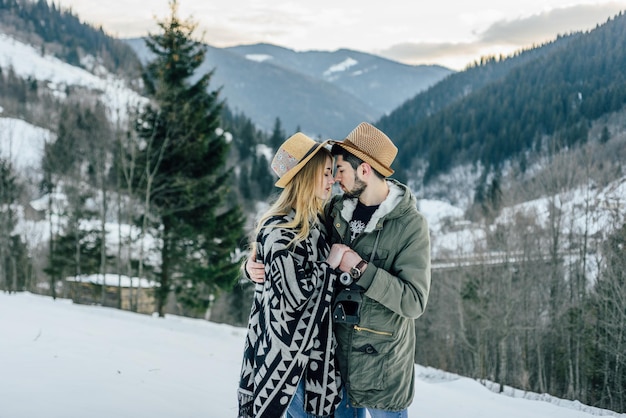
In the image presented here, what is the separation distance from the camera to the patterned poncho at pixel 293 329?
2.55m

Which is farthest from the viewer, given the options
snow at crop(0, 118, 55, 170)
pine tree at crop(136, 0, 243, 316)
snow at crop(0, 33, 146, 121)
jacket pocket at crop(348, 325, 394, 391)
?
snow at crop(0, 33, 146, 121)

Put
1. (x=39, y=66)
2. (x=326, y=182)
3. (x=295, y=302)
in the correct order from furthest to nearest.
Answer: (x=39, y=66), (x=326, y=182), (x=295, y=302)

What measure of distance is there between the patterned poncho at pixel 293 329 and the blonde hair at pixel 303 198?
47 mm

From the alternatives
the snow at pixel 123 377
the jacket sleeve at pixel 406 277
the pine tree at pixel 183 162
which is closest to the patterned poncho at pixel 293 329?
the jacket sleeve at pixel 406 277

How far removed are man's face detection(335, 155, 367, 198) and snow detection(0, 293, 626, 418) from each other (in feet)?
10.4

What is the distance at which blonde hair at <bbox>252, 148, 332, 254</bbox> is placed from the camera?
8.70ft

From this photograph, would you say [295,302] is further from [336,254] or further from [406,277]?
[406,277]

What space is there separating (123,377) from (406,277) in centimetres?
446

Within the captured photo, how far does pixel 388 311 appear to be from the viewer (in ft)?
8.86

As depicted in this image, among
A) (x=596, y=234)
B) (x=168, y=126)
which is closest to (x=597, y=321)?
(x=596, y=234)

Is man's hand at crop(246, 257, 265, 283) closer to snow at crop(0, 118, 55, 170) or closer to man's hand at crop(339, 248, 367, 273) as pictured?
man's hand at crop(339, 248, 367, 273)

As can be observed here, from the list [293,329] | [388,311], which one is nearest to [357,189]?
[388,311]

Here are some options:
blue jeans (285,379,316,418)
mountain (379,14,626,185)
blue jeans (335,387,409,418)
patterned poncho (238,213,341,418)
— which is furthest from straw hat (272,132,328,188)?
mountain (379,14,626,185)

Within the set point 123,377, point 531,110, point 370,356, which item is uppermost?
point 531,110
